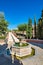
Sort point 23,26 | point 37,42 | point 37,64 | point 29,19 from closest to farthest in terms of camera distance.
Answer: point 37,64
point 37,42
point 29,19
point 23,26

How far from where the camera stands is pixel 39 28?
1323 inches

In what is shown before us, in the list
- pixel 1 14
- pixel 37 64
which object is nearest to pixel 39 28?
pixel 1 14

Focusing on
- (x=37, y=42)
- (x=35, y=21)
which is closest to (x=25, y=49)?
(x=37, y=42)

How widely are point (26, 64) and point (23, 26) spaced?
1438 inches

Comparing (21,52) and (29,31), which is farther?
(29,31)

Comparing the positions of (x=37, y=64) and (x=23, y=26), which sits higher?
(x=23, y=26)

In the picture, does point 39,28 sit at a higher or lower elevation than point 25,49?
higher

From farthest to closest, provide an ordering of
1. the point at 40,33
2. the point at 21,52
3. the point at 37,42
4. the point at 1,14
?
the point at 1,14 → the point at 40,33 → the point at 37,42 → the point at 21,52

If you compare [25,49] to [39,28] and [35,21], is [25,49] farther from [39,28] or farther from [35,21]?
[35,21]

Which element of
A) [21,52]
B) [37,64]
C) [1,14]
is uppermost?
[1,14]

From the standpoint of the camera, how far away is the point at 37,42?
91.9 feet

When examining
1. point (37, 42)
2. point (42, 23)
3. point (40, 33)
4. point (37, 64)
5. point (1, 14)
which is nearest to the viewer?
Answer: point (37, 64)

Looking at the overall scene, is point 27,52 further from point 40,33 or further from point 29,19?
point 29,19

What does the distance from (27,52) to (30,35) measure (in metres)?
19.7
